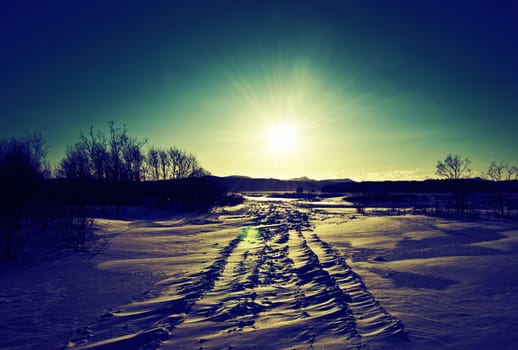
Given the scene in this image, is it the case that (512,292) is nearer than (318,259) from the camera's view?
Yes

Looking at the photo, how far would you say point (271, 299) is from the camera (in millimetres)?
4719

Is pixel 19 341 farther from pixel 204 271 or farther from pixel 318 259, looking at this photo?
pixel 318 259

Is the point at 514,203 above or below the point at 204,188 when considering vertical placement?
below

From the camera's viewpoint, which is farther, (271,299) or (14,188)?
(14,188)

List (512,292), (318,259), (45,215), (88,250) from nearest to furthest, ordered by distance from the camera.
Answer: (512,292) → (318,259) → (88,250) → (45,215)

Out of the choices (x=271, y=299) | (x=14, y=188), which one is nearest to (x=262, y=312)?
(x=271, y=299)

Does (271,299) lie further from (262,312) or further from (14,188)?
(14,188)

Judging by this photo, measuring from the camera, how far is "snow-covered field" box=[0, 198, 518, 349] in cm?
337

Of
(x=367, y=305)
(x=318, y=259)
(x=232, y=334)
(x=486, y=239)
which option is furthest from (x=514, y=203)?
(x=232, y=334)

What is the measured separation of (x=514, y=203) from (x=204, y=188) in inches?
1396

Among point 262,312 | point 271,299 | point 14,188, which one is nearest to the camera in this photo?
point 262,312

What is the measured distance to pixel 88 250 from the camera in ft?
28.9

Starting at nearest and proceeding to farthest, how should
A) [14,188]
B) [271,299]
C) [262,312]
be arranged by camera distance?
[262,312]
[271,299]
[14,188]

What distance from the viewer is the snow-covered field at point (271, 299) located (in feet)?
11.1
